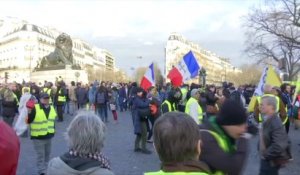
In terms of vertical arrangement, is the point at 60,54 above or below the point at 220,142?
above

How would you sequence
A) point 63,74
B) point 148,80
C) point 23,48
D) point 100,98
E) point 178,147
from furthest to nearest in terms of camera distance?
point 23,48, point 63,74, point 100,98, point 148,80, point 178,147

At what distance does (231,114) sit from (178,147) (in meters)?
1.10

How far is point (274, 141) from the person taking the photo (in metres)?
5.79

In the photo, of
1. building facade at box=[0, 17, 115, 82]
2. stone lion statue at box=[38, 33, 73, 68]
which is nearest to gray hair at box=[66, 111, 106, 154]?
stone lion statue at box=[38, 33, 73, 68]

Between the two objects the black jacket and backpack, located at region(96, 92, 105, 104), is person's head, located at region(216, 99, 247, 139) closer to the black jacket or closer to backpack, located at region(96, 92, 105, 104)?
the black jacket

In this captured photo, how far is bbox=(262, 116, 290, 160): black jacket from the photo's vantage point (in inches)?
226

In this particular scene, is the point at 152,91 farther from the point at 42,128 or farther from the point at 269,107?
the point at 269,107

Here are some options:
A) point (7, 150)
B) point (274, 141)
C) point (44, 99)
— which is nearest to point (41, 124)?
point (44, 99)

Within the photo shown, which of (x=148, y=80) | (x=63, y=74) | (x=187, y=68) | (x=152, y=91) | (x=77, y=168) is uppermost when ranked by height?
(x=63, y=74)

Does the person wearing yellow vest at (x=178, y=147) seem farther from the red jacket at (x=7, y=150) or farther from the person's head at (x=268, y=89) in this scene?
the person's head at (x=268, y=89)

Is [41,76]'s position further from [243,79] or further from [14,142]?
[243,79]

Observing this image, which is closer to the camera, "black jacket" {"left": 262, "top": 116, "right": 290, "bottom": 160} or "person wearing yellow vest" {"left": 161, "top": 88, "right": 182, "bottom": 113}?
"black jacket" {"left": 262, "top": 116, "right": 290, "bottom": 160}

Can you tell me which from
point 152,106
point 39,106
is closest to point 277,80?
point 152,106

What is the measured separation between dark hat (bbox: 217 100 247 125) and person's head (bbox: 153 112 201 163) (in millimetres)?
963
